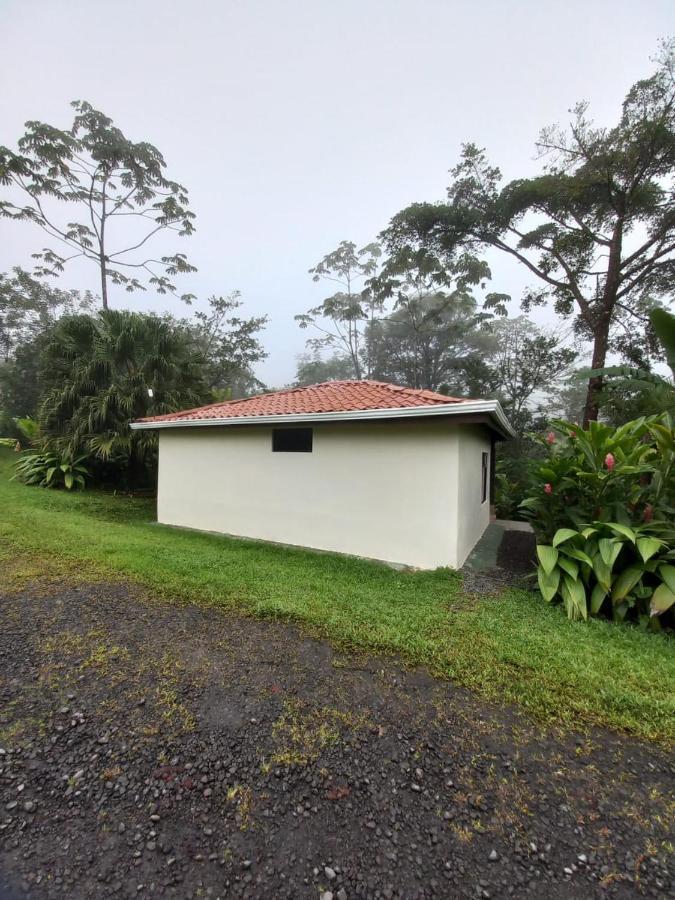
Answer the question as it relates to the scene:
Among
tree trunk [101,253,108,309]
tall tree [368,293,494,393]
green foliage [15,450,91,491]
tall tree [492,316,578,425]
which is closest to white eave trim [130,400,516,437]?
green foliage [15,450,91,491]

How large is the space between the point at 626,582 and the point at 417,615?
1946 mm

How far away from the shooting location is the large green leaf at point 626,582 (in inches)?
130

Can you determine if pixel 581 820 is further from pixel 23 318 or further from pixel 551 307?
pixel 23 318

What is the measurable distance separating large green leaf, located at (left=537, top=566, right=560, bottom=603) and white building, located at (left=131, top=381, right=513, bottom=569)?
122 centimetres

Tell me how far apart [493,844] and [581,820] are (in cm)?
42

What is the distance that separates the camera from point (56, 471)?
9.73 m

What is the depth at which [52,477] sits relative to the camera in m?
9.60

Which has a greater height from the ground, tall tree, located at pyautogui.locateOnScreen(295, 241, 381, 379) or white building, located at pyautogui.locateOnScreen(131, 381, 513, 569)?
tall tree, located at pyautogui.locateOnScreen(295, 241, 381, 379)

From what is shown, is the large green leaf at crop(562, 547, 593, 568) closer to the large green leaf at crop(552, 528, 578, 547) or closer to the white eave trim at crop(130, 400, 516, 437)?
the large green leaf at crop(552, 528, 578, 547)

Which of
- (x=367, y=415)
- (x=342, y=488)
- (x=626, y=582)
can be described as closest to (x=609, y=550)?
(x=626, y=582)

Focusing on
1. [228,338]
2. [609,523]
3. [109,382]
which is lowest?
[609,523]

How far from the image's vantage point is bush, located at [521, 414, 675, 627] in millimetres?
3326

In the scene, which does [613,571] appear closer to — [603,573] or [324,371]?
[603,573]

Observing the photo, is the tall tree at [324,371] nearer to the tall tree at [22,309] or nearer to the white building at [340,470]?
the tall tree at [22,309]
